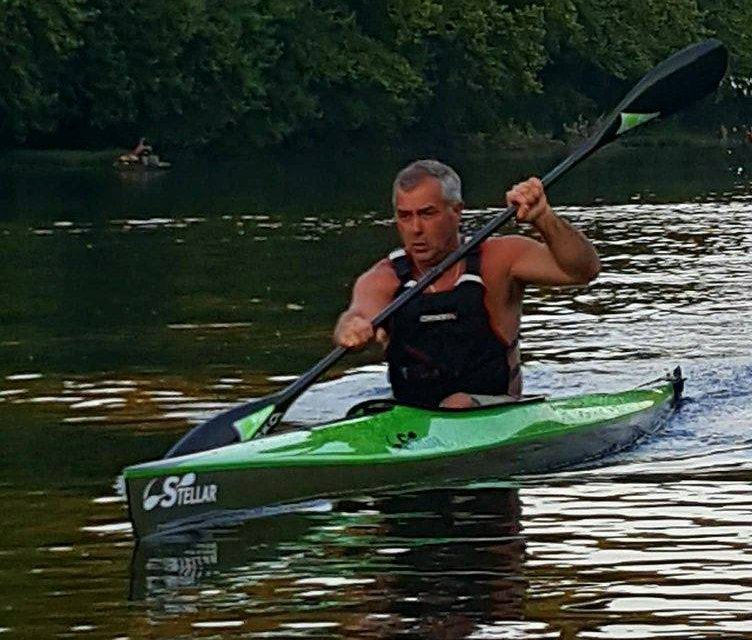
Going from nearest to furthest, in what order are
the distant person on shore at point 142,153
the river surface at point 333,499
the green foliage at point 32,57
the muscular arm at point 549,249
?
the river surface at point 333,499 < the muscular arm at point 549,249 < the distant person on shore at point 142,153 < the green foliage at point 32,57

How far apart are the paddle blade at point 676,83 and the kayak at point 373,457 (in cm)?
215

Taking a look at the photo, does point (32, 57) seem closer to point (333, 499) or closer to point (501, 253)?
point (501, 253)

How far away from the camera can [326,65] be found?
271 ft

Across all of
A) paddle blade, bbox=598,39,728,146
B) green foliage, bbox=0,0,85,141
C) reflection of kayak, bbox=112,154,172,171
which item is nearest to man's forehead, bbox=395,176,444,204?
paddle blade, bbox=598,39,728,146

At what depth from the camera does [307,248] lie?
3512 cm

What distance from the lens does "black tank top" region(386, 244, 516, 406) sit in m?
13.7

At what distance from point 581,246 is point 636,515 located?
1542 mm

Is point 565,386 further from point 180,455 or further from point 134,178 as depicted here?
point 134,178

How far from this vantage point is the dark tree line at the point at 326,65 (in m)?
71.9

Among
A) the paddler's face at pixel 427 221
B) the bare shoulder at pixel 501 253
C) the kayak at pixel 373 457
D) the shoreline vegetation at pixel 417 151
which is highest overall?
the paddler's face at pixel 427 221

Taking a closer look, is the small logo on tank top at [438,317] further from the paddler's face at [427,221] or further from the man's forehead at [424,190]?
the man's forehead at [424,190]

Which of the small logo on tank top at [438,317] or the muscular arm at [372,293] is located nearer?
the small logo on tank top at [438,317]

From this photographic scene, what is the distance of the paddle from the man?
14 centimetres

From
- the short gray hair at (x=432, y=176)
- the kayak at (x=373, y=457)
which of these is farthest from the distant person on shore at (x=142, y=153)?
the short gray hair at (x=432, y=176)
